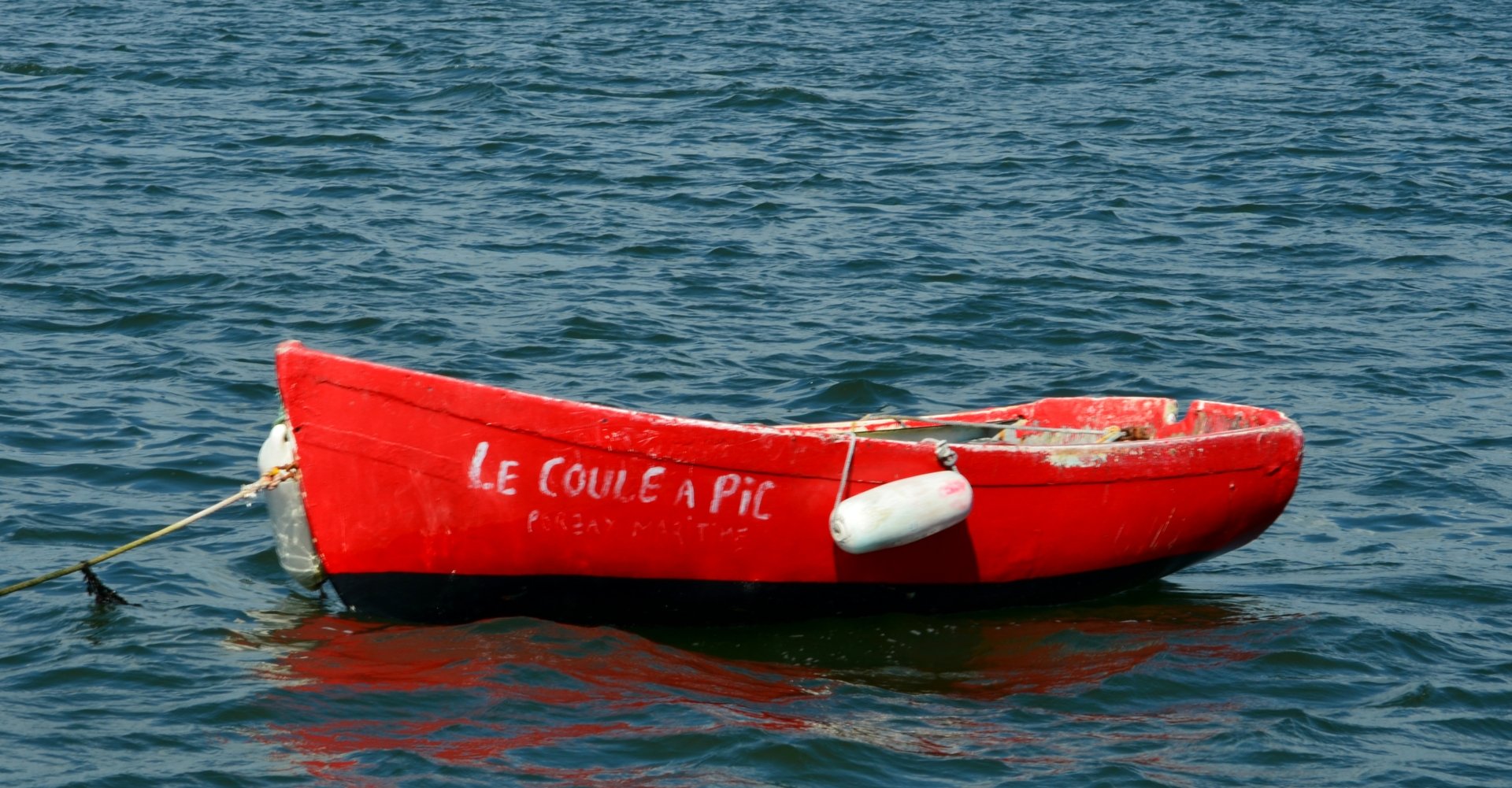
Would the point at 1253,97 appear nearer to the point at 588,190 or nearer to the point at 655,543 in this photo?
the point at 588,190

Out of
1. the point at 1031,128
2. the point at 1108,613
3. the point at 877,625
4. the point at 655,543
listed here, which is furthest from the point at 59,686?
the point at 1031,128

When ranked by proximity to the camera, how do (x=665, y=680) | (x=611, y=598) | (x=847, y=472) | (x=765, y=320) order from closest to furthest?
1. (x=665, y=680)
2. (x=847, y=472)
3. (x=611, y=598)
4. (x=765, y=320)

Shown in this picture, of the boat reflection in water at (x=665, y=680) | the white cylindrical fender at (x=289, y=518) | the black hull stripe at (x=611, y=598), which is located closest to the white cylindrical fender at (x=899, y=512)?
the black hull stripe at (x=611, y=598)

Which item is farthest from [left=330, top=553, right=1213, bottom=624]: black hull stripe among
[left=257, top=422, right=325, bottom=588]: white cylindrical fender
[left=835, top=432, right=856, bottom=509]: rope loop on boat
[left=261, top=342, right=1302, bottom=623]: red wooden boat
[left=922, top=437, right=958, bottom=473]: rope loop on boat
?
[left=922, top=437, right=958, bottom=473]: rope loop on boat

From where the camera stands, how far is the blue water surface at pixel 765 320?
18.3 ft

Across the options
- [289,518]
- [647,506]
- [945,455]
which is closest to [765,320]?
[945,455]

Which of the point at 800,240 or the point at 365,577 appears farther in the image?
the point at 800,240

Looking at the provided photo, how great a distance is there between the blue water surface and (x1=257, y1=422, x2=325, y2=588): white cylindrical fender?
9.7 inches

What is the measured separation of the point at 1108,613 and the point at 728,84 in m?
11.5

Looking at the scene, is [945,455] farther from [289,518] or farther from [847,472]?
[289,518]

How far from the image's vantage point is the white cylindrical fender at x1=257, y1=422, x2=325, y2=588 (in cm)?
592

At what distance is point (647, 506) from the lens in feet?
19.3

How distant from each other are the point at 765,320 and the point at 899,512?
4.84 metres

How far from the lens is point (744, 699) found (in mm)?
5730
